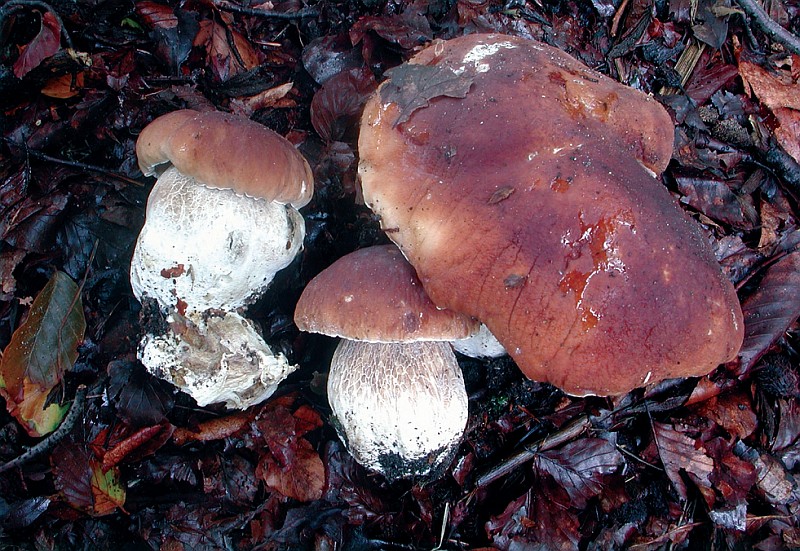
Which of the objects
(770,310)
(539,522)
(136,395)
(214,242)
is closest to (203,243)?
(214,242)

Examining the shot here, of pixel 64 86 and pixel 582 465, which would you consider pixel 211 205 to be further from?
pixel 582 465

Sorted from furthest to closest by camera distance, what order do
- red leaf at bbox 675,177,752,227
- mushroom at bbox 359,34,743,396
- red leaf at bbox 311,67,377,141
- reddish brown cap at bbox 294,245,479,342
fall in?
1. red leaf at bbox 675,177,752,227
2. red leaf at bbox 311,67,377,141
3. reddish brown cap at bbox 294,245,479,342
4. mushroom at bbox 359,34,743,396

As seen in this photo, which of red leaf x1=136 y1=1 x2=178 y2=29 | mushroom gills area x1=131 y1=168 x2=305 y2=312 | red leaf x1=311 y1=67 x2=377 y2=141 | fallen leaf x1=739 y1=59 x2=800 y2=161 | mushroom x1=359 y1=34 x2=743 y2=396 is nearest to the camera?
mushroom x1=359 y1=34 x2=743 y2=396

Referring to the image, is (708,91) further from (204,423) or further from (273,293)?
(204,423)

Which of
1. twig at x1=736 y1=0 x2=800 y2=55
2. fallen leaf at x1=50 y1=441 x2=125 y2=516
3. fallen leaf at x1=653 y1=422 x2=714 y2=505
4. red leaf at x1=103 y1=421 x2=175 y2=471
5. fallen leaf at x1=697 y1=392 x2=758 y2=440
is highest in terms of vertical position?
twig at x1=736 y1=0 x2=800 y2=55

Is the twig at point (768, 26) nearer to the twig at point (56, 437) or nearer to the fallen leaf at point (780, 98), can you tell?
the fallen leaf at point (780, 98)

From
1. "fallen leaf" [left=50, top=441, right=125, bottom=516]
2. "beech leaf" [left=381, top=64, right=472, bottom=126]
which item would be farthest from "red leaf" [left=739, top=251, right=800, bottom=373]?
"fallen leaf" [left=50, top=441, right=125, bottom=516]

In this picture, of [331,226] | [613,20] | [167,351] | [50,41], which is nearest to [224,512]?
[167,351]

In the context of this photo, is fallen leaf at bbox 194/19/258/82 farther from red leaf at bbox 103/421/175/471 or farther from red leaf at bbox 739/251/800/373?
red leaf at bbox 739/251/800/373
